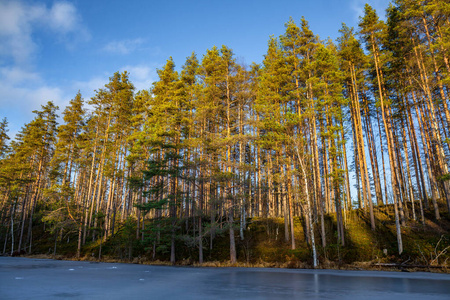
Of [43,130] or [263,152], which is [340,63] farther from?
[43,130]

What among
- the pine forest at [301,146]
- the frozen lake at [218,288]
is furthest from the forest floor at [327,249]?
the frozen lake at [218,288]

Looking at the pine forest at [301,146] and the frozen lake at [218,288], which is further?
the pine forest at [301,146]

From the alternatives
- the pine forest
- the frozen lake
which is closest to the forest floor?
the pine forest

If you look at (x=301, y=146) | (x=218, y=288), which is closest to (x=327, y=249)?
A: (x=301, y=146)

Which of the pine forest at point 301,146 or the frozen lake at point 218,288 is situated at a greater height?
the pine forest at point 301,146

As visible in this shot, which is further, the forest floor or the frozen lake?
the forest floor

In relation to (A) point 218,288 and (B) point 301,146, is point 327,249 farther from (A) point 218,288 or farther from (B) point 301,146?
(A) point 218,288

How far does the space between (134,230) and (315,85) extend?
20.4m

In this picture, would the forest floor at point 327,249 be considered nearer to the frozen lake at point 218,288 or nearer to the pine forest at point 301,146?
the pine forest at point 301,146

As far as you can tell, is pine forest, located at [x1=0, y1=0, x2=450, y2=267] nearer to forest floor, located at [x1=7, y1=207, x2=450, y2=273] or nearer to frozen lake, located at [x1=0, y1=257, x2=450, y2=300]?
forest floor, located at [x1=7, y1=207, x2=450, y2=273]

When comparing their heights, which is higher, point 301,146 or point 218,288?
point 301,146

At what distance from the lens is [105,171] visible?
981 inches

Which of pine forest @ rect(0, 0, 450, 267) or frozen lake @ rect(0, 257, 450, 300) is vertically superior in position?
pine forest @ rect(0, 0, 450, 267)

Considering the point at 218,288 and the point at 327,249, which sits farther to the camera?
the point at 327,249
